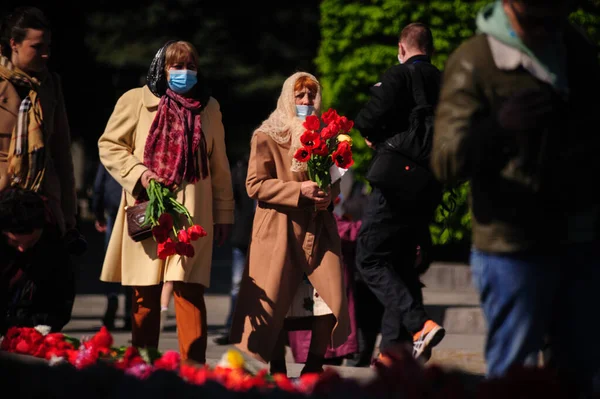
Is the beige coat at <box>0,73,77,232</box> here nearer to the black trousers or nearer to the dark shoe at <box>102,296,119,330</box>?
the black trousers

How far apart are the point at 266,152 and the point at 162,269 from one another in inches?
37.1

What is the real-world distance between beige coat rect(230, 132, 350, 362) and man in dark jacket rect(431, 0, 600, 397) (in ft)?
9.63

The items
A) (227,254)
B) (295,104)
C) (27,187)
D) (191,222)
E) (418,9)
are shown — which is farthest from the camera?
(227,254)

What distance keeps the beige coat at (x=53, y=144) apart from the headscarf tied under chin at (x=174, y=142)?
51 centimetres

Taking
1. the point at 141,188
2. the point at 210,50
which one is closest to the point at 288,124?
the point at 141,188

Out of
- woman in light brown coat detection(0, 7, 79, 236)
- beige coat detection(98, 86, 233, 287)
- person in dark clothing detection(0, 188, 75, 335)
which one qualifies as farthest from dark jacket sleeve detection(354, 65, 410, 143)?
person in dark clothing detection(0, 188, 75, 335)

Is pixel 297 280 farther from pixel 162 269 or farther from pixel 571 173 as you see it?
pixel 571 173

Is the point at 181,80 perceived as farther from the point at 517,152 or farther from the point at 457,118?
the point at 517,152

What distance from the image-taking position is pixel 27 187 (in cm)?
655

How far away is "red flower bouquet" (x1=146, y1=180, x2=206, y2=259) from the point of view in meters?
6.88

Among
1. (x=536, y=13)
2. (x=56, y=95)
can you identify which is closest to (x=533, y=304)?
(x=536, y=13)

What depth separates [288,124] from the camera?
7.43 metres

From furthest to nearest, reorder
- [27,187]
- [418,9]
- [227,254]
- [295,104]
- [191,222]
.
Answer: [227,254], [418,9], [295,104], [191,222], [27,187]

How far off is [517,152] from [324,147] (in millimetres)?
3015
